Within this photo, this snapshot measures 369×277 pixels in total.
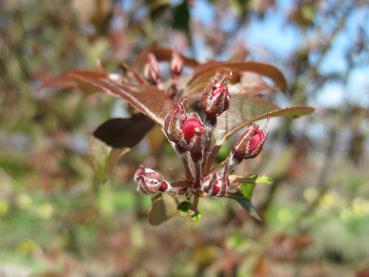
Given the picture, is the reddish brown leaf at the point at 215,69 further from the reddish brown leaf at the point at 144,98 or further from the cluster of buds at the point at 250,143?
the cluster of buds at the point at 250,143

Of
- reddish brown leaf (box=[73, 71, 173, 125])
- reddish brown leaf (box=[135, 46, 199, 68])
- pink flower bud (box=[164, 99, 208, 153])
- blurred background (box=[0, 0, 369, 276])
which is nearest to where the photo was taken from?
pink flower bud (box=[164, 99, 208, 153])

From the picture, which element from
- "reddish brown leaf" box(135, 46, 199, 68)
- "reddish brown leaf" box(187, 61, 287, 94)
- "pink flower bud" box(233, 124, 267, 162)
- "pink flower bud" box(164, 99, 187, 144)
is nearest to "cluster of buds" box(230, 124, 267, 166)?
"pink flower bud" box(233, 124, 267, 162)

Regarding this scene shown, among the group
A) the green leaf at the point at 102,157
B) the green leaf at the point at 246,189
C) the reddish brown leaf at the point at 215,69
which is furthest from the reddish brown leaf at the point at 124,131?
the green leaf at the point at 246,189

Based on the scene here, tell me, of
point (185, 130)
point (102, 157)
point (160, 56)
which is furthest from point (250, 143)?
point (160, 56)

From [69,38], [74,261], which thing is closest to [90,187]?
[74,261]

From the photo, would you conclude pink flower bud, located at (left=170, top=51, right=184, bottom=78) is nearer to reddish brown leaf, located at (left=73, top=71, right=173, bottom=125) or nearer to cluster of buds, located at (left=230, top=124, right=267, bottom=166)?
reddish brown leaf, located at (left=73, top=71, right=173, bottom=125)

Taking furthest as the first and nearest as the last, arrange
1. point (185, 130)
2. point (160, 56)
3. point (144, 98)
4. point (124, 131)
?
point (160, 56), point (124, 131), point (144, 98), point (185, 130)

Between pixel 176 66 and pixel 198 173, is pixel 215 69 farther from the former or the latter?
pixel 198 173
